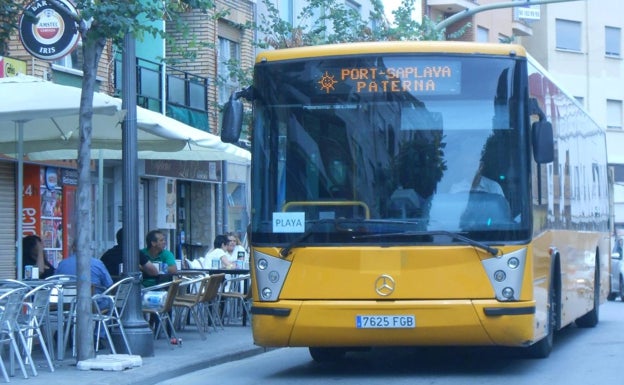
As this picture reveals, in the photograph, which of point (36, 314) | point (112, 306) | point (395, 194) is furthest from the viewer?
point (112, 306)

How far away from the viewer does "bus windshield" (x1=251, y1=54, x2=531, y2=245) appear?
11547 millimetres

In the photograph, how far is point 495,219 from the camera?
11.5 m

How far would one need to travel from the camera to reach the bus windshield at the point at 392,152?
1155cm

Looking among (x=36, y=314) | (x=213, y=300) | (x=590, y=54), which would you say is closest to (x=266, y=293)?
(x=36, y=314)

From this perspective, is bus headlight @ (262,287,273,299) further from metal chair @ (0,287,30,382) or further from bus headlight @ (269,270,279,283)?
metal chair @ (0,287,30,382)

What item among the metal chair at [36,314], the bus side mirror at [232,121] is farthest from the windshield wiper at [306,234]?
the metal chair at [36,314]

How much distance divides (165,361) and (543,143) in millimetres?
4706

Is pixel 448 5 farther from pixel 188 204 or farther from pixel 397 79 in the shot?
pixel 397 79

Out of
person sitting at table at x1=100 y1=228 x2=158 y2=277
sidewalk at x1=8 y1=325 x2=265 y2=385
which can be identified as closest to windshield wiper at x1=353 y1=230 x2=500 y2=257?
sidewalk at x1=8 y1=325 x2=265 y2=385

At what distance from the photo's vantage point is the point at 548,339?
13.4 metres

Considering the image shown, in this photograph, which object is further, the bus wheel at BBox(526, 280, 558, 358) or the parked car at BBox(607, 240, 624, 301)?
the parked car at BBox(607, 240, 624, 301)

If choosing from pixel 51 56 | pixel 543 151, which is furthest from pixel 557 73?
pixel 543 151

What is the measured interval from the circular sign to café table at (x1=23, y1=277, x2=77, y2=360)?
444 cm

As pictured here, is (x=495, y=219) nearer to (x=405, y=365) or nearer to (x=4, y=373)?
(x=405, y=365)
